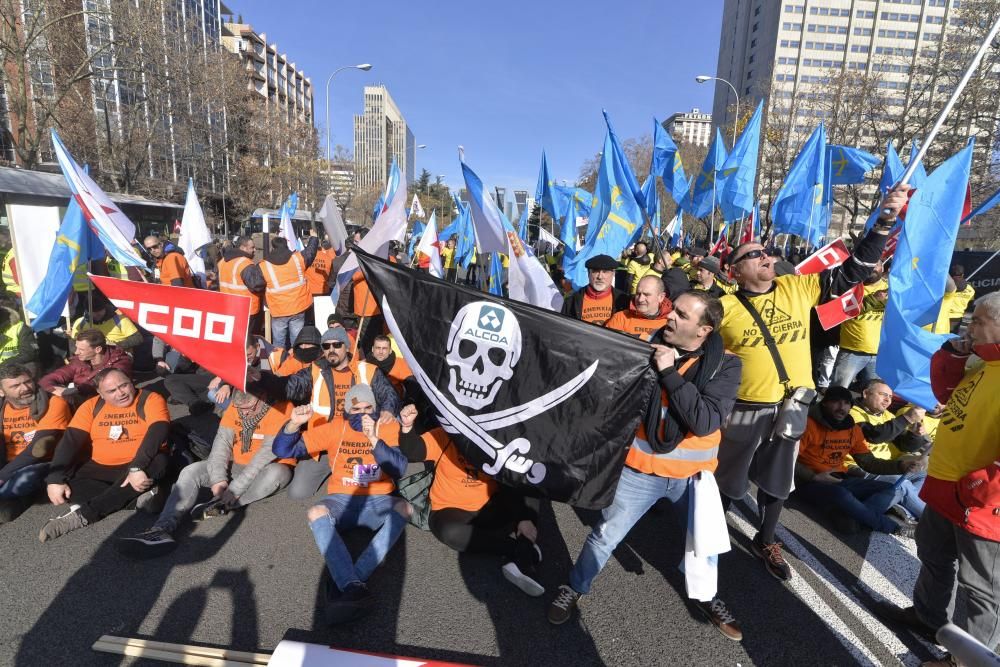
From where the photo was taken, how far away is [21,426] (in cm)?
401

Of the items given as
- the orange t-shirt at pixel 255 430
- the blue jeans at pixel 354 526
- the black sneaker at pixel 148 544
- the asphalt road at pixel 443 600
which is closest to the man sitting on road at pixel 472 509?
the asphalt road at pixel 443 600

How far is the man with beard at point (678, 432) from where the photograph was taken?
7.83 ft

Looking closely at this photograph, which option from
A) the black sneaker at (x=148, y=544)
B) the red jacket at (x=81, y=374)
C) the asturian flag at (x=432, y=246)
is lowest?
the black sneaker at (x=148, y=544)

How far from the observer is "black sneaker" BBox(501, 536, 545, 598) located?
3.07 m

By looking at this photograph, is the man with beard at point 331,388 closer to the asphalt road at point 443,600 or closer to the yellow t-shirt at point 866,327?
the asphalt road at point 443,600

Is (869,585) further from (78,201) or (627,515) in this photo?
(78,201)

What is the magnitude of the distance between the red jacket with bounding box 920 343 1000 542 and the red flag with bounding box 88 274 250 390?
378 centimetres

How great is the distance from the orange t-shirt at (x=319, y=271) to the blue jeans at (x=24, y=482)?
11.9 feet

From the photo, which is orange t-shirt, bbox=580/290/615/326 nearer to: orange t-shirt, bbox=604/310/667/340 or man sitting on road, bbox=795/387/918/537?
orange t-shirt, bbox=604/310/667/340

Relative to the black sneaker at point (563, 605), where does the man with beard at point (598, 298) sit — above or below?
above

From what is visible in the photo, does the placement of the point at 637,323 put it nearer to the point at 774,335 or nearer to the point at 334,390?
the point at 774,335

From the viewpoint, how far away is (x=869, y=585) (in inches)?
128

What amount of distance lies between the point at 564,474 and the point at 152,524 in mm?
3172

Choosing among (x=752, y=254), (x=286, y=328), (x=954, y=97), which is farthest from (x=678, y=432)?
(x=286, y=328)
